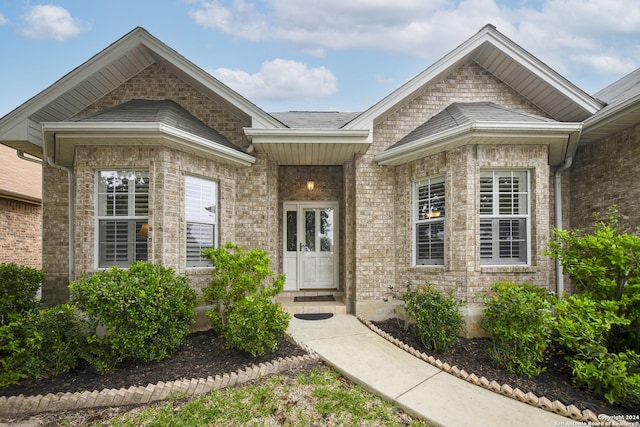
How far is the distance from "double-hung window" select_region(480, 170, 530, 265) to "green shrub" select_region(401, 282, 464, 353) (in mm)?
1235

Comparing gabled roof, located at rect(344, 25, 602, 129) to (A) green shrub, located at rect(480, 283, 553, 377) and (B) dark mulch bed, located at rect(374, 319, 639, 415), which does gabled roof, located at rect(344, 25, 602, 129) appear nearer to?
(A) green shrub, located at rect(480, 283, 553, 377)

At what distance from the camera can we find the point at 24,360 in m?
3.64

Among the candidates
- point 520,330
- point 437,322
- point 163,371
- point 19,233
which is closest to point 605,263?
point 520,330

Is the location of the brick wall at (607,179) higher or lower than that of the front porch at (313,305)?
higher

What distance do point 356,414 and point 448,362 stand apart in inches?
72.7

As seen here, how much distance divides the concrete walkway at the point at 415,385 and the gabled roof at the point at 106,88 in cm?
417

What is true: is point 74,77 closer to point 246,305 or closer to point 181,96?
point 181,96

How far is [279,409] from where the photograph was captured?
3.22m

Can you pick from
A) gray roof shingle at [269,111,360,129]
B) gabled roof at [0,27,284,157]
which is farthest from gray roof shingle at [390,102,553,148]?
gabled roof at [0,27,284,157]

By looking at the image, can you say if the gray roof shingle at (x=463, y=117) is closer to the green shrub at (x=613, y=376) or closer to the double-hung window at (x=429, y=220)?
the double-hung window at (x=429, y=220)

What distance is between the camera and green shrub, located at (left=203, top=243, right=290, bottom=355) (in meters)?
4.05

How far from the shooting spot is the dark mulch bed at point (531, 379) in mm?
3328

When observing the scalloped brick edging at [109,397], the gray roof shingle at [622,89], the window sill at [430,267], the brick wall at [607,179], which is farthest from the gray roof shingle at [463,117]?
the scalloped brick edging at [109,397]

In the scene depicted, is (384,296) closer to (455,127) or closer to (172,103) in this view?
(455,127)
